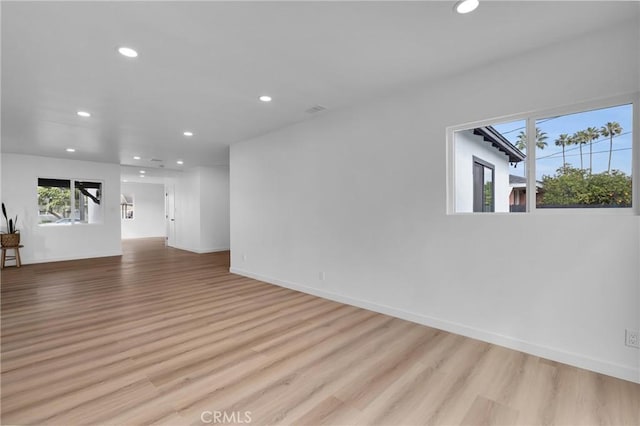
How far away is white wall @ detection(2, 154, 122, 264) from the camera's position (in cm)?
698

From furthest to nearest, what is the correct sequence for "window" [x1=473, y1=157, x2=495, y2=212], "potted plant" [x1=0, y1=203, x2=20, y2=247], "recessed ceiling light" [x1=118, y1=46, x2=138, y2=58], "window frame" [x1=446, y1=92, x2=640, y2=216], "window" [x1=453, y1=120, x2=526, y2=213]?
"potted plant" [x1=0, y1=203, x2=20, y2=247]
"window" [x1=473, y1=157, x2=495, y2=212]
"window" [x1=453, y1=120, x2=526, y2=213]
"recessed ceiling light" [x1=118, y1=46, x2=138, y2=58]
"window frame" [x1=446, y1=92, x2=640, y2=216]

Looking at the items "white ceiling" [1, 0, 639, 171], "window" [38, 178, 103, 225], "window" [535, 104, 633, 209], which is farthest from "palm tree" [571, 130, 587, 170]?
"window" [38, 178, 103, 225]

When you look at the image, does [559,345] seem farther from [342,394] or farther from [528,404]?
[342,394]

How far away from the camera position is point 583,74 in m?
2.38

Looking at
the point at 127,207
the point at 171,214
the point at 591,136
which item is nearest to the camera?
the point at 591,136

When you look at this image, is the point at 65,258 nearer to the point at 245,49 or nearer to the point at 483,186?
the point at 245,49

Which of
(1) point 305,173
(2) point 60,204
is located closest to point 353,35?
(1) point 305,173

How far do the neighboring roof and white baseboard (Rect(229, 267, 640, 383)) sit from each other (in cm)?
168

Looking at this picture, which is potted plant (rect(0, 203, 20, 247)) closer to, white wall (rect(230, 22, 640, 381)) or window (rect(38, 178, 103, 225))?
window (rect(38, 178, 103, 225))

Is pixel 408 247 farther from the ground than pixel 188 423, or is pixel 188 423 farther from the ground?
pixel 408 247

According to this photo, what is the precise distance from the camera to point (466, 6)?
2.02 meters

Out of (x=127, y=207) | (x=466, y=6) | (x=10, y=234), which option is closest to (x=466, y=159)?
(x=466, y=6)

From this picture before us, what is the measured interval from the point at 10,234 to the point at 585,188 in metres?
9.85

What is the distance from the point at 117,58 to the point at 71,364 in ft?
8.62
